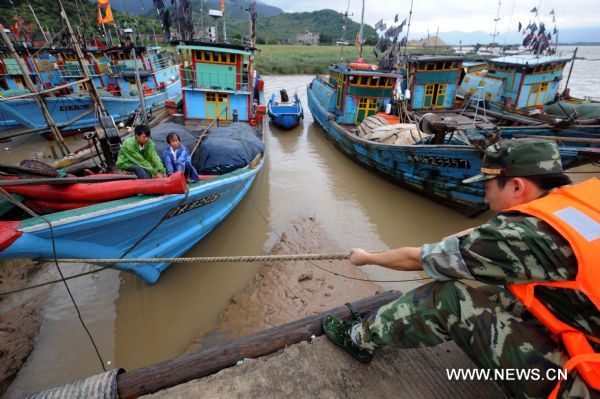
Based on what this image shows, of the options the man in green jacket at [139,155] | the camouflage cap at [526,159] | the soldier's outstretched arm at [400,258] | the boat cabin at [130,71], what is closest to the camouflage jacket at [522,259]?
the soldier's outstretched arm at [400,258]

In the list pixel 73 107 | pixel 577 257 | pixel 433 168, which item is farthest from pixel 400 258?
pixel 73 107

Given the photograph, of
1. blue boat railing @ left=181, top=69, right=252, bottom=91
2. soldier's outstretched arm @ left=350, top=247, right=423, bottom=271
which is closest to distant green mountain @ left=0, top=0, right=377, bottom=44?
blue boat railing @ left=181, top=69, right=252, bottom=91

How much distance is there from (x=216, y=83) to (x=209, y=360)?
9.47 meters

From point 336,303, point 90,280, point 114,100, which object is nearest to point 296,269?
point 336,303

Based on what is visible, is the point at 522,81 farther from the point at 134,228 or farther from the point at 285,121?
the point at 134,228

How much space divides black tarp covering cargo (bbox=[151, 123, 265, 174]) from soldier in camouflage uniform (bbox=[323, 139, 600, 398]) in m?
4.56

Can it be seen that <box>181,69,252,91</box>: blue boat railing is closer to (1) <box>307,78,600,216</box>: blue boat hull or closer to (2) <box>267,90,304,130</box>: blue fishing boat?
(1) <box>307,78,600,216</box>: blue boat hull

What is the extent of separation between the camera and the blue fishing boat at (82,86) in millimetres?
12516

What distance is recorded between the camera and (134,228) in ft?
13.5

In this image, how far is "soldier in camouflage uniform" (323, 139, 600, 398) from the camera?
1464 mm

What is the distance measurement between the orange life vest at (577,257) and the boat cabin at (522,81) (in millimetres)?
12782

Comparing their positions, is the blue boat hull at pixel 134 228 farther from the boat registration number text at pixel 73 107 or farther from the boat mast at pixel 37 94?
the boat registration number text at pixel 73 107

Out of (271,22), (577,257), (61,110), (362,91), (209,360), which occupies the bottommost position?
(209,360)

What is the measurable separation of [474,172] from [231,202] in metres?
5.67
